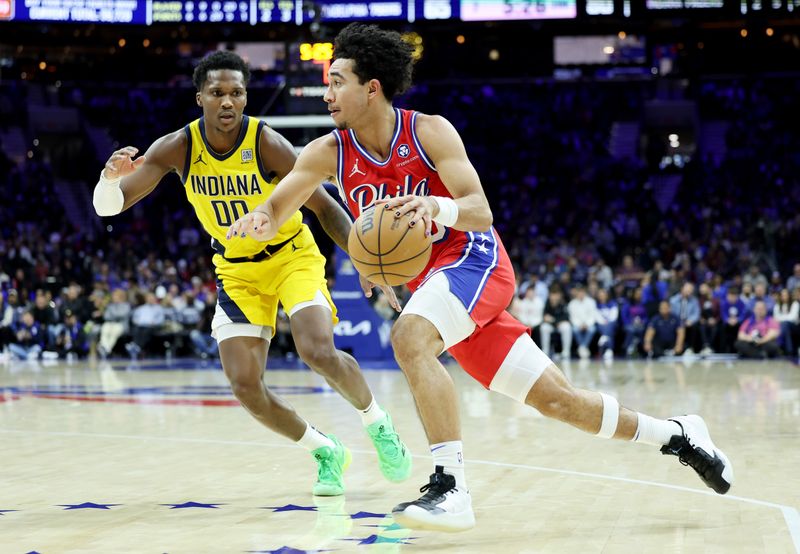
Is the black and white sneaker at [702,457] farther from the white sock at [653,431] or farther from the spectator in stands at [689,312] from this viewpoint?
the spectator in stands at [689,312]

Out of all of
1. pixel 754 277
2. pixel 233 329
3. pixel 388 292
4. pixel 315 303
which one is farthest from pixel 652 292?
pixel 388 292

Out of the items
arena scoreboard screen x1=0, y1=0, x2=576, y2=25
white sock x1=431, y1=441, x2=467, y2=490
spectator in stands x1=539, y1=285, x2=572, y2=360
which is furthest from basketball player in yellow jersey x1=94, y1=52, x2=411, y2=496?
arena scoreboard screen x1=0, y1=0, x2=576, y2=25

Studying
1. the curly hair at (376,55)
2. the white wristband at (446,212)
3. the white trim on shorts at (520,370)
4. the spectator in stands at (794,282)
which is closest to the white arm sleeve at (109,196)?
the curly hair at (376,55)

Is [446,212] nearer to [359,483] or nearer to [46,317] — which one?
[359,483]

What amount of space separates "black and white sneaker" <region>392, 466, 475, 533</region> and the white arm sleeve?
7.44 ft

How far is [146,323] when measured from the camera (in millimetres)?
18156

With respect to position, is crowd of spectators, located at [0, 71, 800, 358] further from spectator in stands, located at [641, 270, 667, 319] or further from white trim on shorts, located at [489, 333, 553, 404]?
white trim on shorts, located at [489, 333, 553, 404]

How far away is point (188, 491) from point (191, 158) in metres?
1.72

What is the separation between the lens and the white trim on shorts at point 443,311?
410cm

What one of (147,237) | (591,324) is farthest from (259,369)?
(147,237)

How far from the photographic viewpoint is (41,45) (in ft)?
93.5

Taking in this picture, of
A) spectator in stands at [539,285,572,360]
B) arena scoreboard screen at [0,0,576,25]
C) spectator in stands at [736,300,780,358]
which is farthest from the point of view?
arena scoreboard screen at [0,0,576,25]

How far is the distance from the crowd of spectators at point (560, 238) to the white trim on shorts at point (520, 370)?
505 inches

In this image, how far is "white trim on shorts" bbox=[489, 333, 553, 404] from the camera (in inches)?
168
